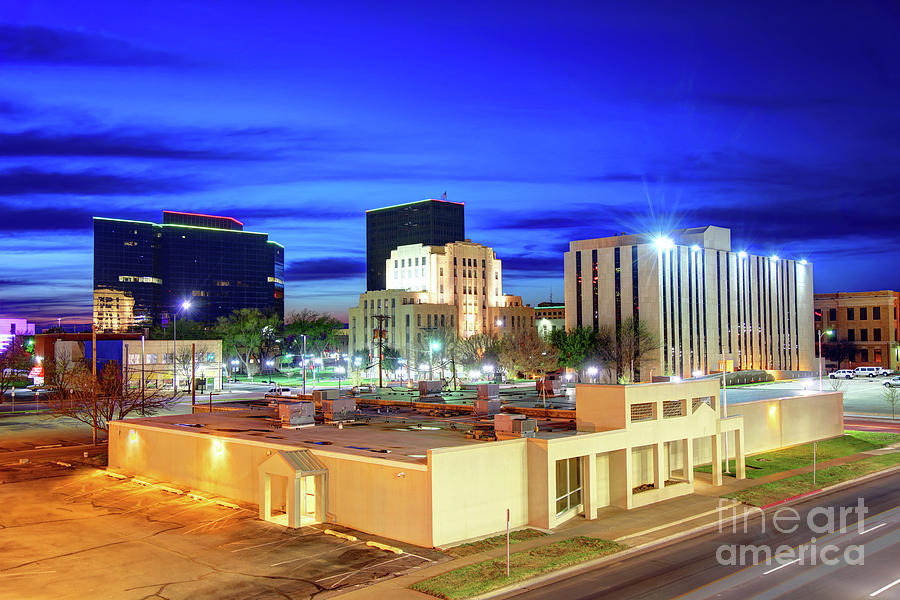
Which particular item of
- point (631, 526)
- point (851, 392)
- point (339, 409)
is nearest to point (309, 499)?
point (339, 409)

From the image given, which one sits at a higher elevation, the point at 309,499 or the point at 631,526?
the point at 309,499

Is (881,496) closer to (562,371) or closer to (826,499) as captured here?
(826,499)

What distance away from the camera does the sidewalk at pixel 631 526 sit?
70.2ft

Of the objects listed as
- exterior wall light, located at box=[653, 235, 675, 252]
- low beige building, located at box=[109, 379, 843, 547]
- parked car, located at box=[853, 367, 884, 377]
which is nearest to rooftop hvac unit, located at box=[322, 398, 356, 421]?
low beige building, located at box=[109, 379, 843, 547]

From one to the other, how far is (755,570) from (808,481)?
56.6 feet

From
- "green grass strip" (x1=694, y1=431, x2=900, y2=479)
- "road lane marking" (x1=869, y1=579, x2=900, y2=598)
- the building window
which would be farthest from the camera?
"green grass strip" (x1=694, y1=431, x2=900, y2=479)

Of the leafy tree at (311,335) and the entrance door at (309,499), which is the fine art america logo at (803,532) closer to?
the entrance door at (309,499)

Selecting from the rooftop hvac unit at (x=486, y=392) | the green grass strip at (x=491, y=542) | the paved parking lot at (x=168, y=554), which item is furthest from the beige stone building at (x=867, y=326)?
the paved parking lot at (x=168, y=554)

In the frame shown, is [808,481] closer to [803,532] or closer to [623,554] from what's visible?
[803,532]

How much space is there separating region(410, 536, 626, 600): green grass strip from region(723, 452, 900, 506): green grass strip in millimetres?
11380

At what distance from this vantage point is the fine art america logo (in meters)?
24.2

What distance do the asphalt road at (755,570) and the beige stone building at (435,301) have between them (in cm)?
11317

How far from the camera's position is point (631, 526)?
28484mm

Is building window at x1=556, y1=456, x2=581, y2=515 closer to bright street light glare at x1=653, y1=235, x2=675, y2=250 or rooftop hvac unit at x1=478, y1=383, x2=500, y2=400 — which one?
rooftop hvac unit at x1=478, y1=383, x2=500, y2=400
